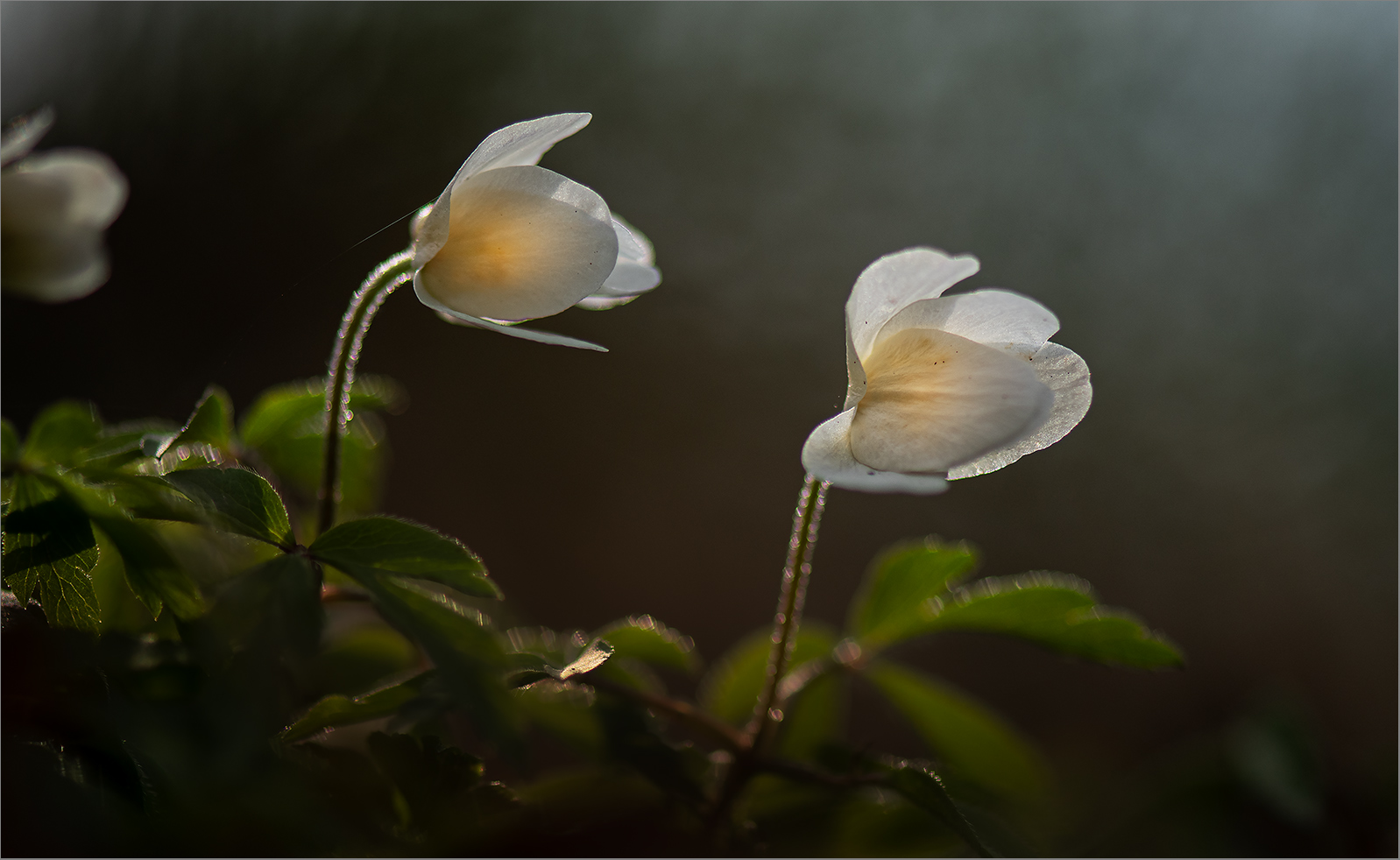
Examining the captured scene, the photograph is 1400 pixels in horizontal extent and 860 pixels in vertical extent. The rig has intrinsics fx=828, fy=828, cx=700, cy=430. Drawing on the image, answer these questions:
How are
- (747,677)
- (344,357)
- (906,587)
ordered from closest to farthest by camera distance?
1. (344,357)
2. (906,587)
3. (747,677)

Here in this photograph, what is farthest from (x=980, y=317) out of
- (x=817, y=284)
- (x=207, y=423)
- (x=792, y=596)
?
(x=817, y=284)

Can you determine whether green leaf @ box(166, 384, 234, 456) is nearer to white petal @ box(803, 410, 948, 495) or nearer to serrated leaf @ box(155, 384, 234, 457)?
serrated leaf @ box(155, 384, 234, 457)

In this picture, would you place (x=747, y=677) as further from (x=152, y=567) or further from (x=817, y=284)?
(x=817, y=284)

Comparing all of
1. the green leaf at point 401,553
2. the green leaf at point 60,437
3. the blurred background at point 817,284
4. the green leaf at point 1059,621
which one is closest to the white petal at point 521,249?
the green leaf at point 401,553

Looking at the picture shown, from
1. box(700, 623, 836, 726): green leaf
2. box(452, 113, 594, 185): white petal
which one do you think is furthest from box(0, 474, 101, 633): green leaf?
box(700, 623, 836, 726): green leaf

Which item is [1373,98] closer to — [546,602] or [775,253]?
[775,253]
